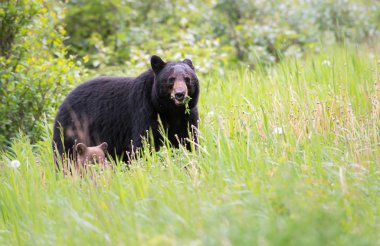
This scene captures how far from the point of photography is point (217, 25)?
1409 centimetres

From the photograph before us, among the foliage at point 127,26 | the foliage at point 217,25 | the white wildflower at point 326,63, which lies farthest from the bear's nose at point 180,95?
the foliage at point 127,26

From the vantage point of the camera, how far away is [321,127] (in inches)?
221

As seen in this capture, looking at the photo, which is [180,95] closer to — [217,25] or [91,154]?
[91,154]

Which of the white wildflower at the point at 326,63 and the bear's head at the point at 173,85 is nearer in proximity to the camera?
the bear's head at the point at 173,85

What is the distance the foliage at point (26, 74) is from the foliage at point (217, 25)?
129 inches

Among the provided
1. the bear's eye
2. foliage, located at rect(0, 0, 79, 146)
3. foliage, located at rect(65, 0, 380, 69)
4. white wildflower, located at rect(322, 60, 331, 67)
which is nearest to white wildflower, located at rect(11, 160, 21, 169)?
the bear's eye

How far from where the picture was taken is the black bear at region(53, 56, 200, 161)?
632 cm

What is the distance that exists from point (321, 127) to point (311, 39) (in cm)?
867

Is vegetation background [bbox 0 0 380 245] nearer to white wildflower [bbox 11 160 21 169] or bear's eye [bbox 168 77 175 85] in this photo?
white wildflower [bbox 11 160 21 169]

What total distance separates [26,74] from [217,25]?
6533 millimetres

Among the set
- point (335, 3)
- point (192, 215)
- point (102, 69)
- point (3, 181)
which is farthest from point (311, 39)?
point (192, 215)

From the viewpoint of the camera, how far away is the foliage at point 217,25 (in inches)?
500

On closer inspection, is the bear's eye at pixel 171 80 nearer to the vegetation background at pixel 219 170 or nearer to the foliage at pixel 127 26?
the vegetation background at pixel 219 170

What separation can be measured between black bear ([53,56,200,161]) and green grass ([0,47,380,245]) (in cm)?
33
